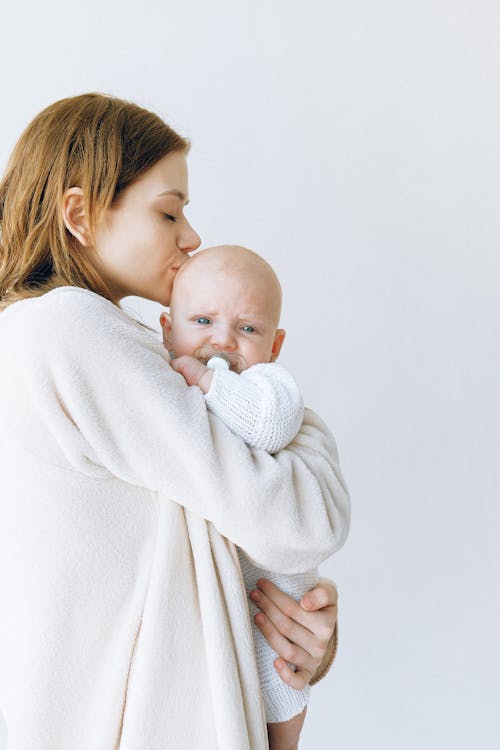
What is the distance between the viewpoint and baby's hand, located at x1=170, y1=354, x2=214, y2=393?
49.4 inches

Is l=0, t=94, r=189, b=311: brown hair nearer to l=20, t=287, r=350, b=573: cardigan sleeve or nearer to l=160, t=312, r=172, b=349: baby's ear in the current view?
l=160, t=312, r=172, b=349: baby's ear

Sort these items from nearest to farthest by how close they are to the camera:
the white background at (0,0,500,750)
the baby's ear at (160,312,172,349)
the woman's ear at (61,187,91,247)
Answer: the woman's ear at (61,187,91,247) < the baby's ear at (160,312,172,349) < the white background at (0,0,500,750)

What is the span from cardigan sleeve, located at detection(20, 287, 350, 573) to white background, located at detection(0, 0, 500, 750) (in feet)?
4.09

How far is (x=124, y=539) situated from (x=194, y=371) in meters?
0.24

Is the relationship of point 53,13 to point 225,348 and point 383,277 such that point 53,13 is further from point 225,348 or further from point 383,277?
point 225,348

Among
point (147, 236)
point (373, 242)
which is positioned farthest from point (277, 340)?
point (373, 242)

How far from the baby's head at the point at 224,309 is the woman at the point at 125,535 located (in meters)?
0.13

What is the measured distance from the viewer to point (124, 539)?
1201mm

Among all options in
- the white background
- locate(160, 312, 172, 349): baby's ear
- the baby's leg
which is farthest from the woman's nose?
the white background

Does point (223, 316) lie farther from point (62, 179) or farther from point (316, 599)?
point (316, 599)

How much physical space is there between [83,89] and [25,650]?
161 cm

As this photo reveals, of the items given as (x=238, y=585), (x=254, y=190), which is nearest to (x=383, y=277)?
(x=254, y=190)

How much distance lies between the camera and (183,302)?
55.0 inches

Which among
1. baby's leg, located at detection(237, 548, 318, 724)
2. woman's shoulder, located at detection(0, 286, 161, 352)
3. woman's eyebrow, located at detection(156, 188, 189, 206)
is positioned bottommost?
baby's leg, located at detection(237, 548, 318, 724)
